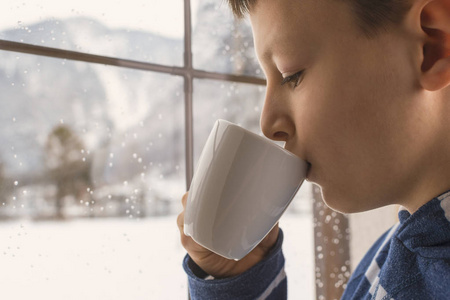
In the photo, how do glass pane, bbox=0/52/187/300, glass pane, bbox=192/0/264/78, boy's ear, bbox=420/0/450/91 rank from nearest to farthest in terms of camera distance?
boy's ear, bbox=420/0/450/91 → glass pane, bbox=0/52/187/300 → glass pane, bbox=192/0/264/78

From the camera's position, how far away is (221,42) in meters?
1.02

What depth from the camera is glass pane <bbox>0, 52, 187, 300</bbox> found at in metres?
0.75

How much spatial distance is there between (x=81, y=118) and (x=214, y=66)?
327 mm

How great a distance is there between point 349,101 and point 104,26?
1.64ft

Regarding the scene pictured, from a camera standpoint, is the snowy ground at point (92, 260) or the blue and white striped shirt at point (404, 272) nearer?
the blue and white striped shirt at point (404, 272)

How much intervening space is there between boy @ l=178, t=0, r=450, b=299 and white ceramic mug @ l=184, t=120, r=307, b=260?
5cm

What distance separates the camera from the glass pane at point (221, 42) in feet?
3.22

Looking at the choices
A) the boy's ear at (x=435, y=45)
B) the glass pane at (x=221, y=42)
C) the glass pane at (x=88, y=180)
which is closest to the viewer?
the boy's ear at (x=435, y=45)

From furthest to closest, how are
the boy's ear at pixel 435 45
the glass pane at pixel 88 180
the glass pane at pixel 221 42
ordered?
the glass pane at pixel 221 42, the glass pane at pixel 88 180, the boy's ear at pixel 435 45

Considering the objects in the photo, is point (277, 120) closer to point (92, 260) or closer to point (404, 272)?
point (404, 272)

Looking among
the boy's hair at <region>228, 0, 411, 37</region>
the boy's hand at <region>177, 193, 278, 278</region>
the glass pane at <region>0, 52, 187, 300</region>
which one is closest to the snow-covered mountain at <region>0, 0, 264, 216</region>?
the glass pane at <region>0, 52, 187, 300</region>

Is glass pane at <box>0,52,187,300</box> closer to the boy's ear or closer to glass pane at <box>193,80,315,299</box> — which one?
glass pane at <box>193,80,315,299</box>

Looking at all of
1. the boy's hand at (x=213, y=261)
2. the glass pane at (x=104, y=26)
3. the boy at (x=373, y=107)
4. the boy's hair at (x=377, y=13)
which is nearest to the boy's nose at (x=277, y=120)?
the boy at (x=373, y=107)

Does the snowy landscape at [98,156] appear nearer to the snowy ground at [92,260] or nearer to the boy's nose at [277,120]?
the snowy ground at [92,260]
